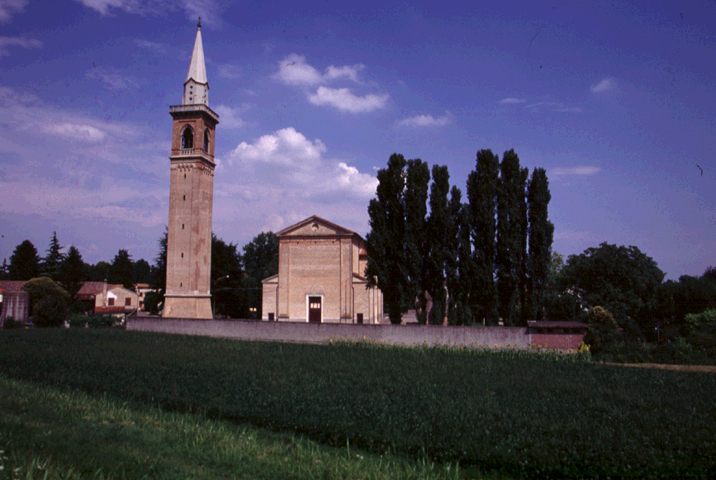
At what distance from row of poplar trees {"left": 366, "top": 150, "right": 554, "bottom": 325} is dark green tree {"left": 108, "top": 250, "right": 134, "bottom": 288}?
96.5 meters

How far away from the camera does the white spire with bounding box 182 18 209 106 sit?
41594 mm

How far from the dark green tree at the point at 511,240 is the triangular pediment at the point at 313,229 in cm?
1958

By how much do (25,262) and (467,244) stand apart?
75.2 m

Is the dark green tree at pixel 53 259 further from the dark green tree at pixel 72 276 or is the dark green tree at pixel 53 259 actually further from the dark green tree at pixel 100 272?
the dark green tree at pixel 100 272

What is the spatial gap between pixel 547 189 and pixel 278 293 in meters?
26.8

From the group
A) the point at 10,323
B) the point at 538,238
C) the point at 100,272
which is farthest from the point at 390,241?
the point at 100,272

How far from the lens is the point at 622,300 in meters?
43.8

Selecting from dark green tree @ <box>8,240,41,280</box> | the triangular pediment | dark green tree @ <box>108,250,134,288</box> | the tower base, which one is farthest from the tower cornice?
dark green tree @ <box>108,250,134,288</box>

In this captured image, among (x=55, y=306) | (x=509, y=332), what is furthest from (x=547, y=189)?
(x=55, y=306)

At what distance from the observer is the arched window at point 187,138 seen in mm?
41375

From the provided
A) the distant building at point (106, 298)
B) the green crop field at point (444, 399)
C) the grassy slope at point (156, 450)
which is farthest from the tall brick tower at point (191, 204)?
the distant building at point (106, 298)

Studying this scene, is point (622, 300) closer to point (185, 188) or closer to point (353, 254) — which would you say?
point (353, 254)

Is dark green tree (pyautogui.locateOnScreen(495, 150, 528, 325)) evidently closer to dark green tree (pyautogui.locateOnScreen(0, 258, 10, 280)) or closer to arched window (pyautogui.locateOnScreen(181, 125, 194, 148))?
arched window (pyautogui.locateOnScreen(181, 125, 194, 148))

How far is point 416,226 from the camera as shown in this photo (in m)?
29.9
